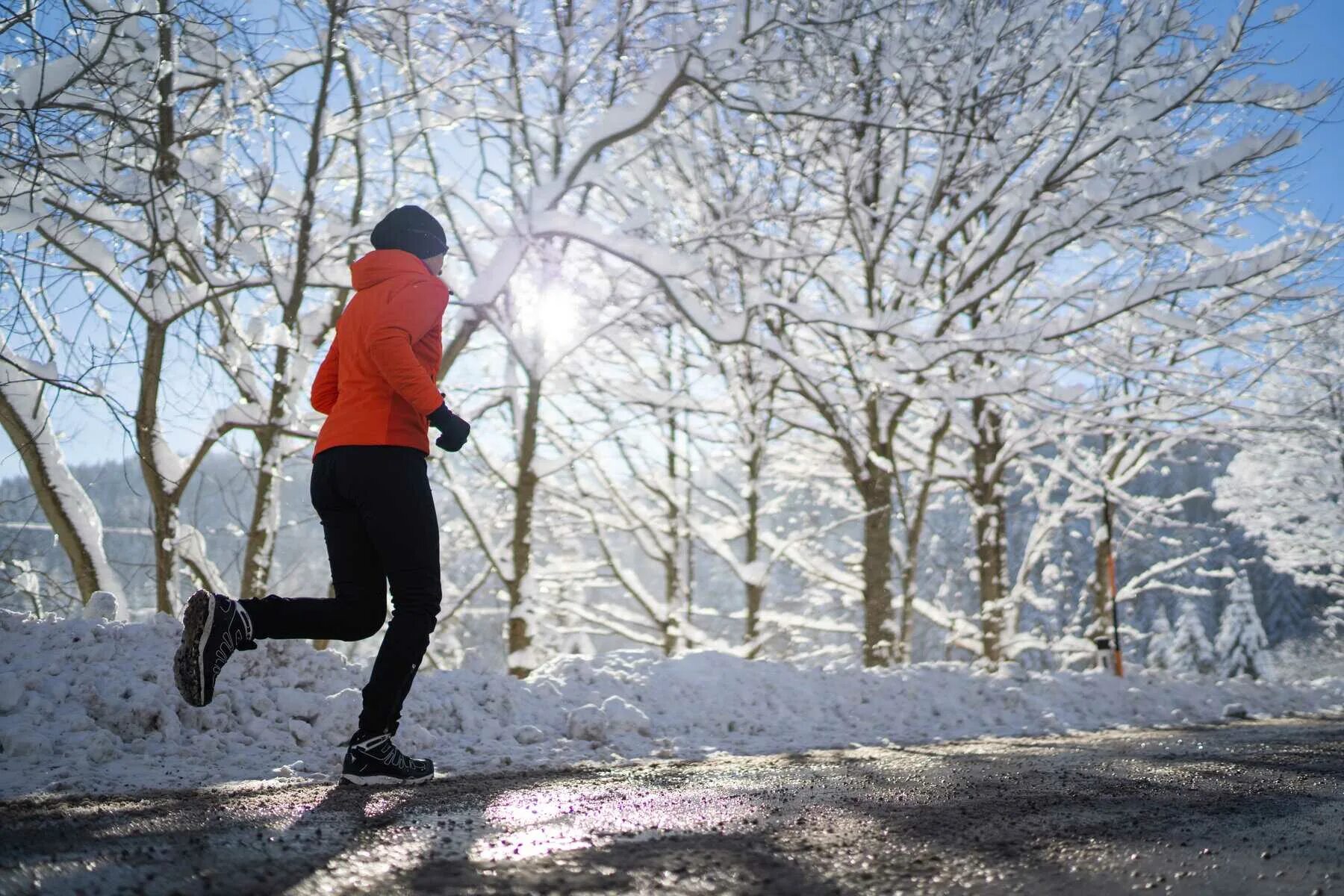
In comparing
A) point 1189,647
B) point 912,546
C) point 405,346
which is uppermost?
point 405,346

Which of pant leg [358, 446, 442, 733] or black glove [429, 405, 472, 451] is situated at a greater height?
black glove [429, 405, 472, 451]

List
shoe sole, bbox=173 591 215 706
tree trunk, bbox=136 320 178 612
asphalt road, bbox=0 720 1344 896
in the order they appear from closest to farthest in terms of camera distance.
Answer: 1. asphalt road, bbox=0 720 1344 896
2. shoe sole, bbox=173 591 215 706
3. tree trunk, bbox=136 320 178 612

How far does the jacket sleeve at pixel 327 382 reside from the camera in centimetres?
347

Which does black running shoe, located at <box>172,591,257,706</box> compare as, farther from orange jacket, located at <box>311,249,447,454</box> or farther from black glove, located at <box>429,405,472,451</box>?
black glove, located at <box>429,405,472,451</box>

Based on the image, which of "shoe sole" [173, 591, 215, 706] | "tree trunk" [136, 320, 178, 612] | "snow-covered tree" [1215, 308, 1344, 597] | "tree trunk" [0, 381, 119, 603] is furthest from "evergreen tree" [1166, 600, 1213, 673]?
"shoe sole" [173, 591, 215, 706]

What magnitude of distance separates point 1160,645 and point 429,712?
130ft

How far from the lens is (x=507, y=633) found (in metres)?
10.3

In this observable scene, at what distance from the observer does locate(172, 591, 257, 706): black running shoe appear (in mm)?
3016

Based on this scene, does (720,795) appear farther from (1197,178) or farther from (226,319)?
(1197,178)

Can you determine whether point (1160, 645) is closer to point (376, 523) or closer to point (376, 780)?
point (376, 780)

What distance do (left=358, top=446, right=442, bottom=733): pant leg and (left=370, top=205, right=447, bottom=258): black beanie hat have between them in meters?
0.80

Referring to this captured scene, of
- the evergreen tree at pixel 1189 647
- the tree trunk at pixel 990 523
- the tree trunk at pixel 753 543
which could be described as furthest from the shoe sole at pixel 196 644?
the evergreen tree at pixel 1189 647

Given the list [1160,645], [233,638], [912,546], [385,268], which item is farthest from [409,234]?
[1160,645]

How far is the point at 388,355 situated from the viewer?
309 cm
